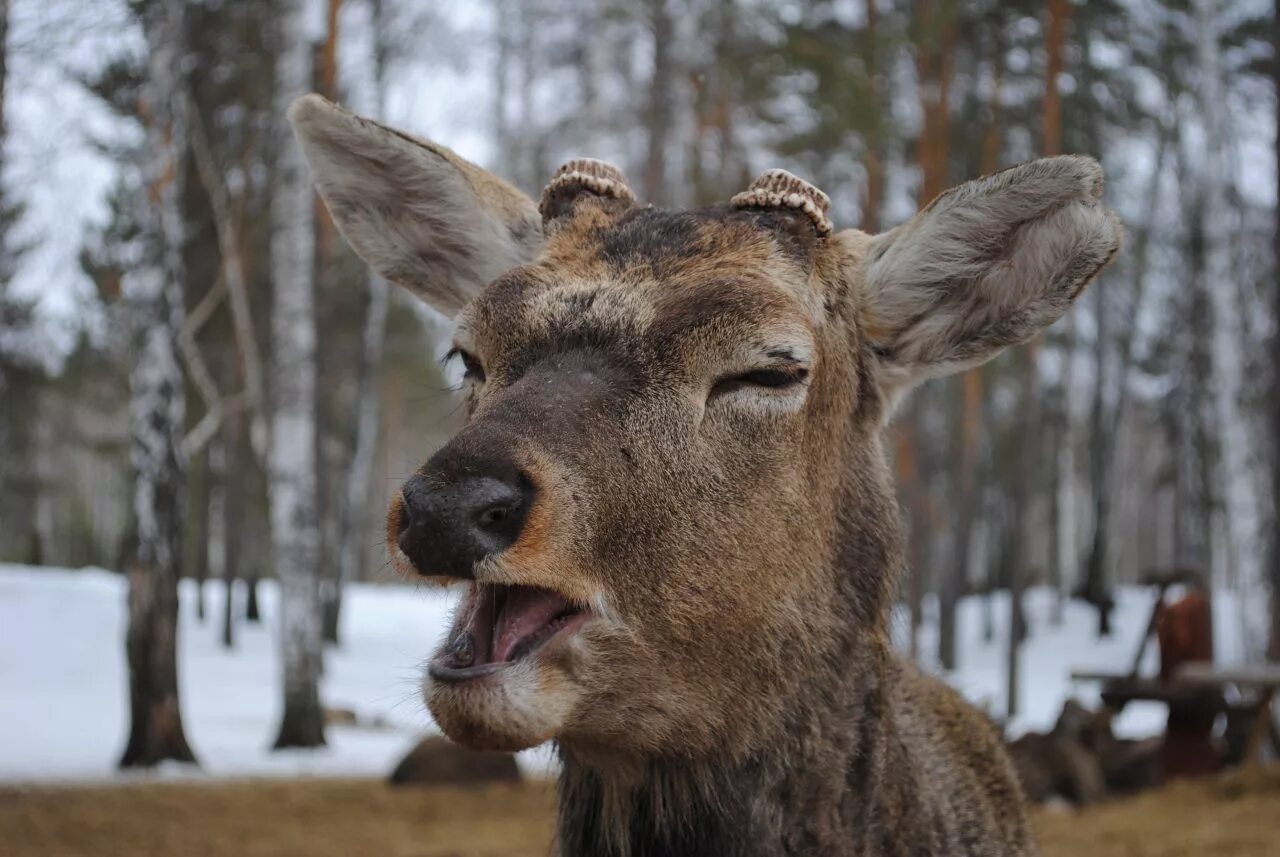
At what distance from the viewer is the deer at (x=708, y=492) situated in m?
2.34

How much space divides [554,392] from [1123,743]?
878cm

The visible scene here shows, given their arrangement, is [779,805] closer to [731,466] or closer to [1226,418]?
[731,466]

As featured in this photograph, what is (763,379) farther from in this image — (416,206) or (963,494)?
(963,494)

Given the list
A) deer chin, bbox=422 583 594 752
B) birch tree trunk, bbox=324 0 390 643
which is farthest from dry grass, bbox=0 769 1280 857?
birch tree trunk, bbox=324 0 390 643

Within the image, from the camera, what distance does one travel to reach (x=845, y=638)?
294cm

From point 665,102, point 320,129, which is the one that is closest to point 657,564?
point 320,129

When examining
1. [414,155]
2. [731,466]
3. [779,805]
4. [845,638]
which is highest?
[414,155]

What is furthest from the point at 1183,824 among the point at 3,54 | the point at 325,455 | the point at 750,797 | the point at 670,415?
the point at 325,455

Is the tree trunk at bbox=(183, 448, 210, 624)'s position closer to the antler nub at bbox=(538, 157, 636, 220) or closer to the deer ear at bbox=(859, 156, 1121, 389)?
the antler nub at bbox=(538, 157, 636, 220)

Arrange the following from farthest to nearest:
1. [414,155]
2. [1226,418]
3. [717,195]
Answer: [717,195], [1226,418], [414,155]

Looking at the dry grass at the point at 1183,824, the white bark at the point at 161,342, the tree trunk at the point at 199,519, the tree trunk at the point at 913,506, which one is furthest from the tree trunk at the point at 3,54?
the tree trunk at the point at 913,506

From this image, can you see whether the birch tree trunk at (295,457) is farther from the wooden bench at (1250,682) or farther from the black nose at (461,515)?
the black nose at (461,515)

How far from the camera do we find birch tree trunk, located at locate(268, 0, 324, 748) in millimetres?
12867

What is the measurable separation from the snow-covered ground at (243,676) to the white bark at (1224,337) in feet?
10.3
